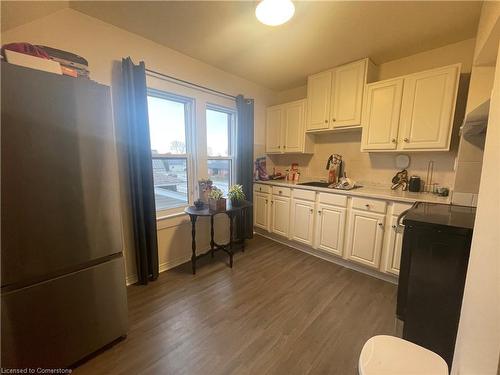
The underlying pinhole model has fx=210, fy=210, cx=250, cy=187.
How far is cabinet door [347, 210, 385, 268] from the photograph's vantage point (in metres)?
2.23

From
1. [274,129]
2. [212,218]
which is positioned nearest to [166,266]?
[212,218]

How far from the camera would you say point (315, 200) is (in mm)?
2740

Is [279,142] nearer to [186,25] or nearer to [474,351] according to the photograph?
[186,25]

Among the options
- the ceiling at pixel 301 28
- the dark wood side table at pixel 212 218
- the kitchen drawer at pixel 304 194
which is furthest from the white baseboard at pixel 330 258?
the ceiling at pixel 301 28

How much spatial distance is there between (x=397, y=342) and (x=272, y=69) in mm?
2967

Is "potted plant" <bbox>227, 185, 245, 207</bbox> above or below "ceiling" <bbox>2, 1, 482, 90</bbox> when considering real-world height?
below

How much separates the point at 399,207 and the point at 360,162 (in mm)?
988

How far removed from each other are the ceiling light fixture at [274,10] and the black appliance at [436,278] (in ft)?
5.48

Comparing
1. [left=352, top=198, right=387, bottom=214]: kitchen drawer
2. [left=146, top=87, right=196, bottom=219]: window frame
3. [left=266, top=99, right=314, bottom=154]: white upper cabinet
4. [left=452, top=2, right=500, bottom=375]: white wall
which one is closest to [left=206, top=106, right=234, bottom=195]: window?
[left=146, top=87, right=196, bottom=219]: window frame

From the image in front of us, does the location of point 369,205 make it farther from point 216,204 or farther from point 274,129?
point 274,129

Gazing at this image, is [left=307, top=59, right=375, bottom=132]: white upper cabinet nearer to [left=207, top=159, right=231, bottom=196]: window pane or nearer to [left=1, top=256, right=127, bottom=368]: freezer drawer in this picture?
[left=207, top=159, right=231, bottom=196]: window pane

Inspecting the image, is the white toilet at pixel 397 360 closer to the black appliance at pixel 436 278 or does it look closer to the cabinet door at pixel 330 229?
the black appliance at pixel 436 278

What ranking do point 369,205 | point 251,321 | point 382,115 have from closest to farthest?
1. point 251,321
2. point 369,205
3. point 382,115

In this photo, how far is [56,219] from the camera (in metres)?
1.15
